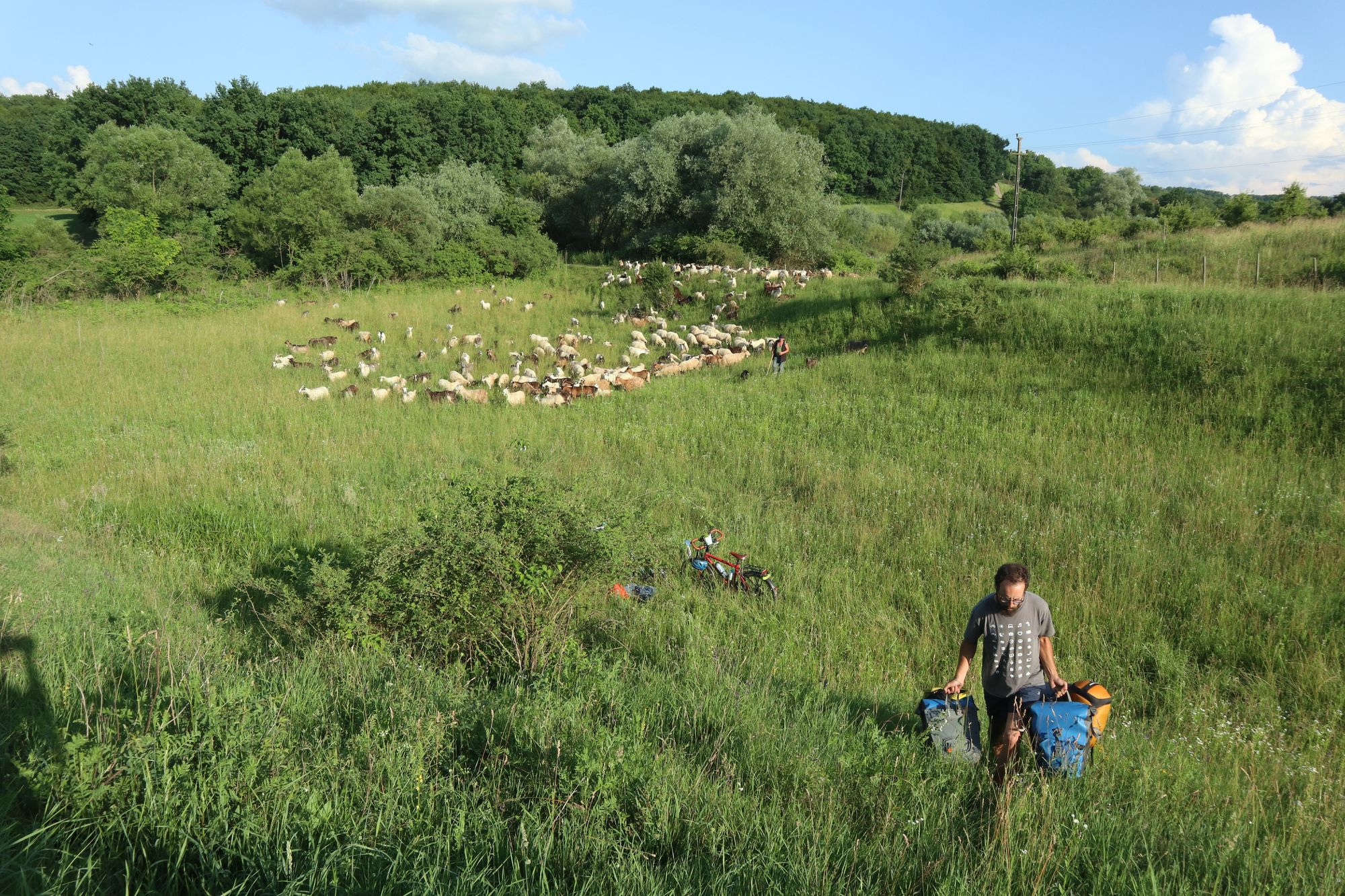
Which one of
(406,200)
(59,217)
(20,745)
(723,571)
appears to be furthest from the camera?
(59,217)

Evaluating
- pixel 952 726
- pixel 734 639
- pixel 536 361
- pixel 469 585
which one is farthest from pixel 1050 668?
pixel 536 361

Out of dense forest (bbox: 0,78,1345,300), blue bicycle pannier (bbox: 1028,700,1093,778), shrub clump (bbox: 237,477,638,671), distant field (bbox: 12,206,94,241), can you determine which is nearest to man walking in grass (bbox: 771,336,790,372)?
dense forest (bbox: 0,78,1345,300)

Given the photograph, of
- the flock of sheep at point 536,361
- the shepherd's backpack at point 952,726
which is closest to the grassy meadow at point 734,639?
the shepherd's backpack at point 952,726

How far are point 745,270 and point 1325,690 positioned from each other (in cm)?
2464

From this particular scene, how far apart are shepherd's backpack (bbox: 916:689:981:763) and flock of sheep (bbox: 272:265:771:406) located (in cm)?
1296

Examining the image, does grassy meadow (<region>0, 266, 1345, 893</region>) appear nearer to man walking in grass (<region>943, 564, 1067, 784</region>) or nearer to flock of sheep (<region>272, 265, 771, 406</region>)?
man walking in grass (<region>943, 564, 1067, 784</region>)

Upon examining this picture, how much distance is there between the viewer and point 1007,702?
15.0 feet

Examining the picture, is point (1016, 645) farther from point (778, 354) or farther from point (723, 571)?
point (778, 354)

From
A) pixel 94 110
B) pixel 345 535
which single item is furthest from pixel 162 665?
pixel 94 110

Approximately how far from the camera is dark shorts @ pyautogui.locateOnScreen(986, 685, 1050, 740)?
4.45 m

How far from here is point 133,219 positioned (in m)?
31.7

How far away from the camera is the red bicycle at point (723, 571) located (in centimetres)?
743

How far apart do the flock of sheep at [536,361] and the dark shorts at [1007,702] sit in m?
12.9

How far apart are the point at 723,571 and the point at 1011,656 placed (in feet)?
11.4
